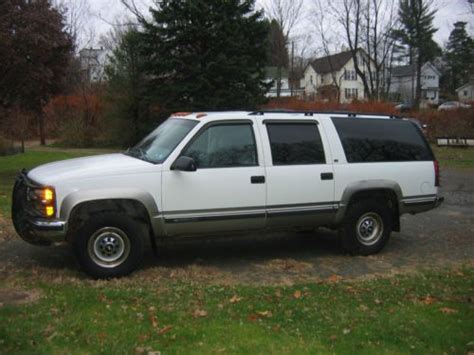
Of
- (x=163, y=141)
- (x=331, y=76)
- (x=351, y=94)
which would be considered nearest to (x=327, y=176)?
(x=163, y=141)

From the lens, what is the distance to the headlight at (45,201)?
6160 mm

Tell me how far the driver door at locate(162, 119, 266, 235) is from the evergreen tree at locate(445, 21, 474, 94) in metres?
75.0

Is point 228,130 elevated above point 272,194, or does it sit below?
above

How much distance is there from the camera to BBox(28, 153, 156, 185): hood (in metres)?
6.29

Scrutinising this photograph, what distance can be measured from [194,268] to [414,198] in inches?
127

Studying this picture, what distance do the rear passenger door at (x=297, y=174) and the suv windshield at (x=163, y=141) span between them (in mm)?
987

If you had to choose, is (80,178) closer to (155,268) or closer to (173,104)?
(155,268)

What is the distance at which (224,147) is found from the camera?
274 inches

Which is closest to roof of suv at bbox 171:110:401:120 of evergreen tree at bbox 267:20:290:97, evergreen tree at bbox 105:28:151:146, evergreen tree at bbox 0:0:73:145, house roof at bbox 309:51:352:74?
evergreen tree at bbox 0:0:73:145

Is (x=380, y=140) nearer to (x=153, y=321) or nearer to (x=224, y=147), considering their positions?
(x=224, y=147)

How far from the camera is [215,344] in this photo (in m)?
4.52

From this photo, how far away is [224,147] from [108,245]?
5.84 ft

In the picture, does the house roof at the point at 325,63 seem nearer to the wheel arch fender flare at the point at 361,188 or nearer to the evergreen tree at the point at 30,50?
the evergreen tree at the point at 30,50

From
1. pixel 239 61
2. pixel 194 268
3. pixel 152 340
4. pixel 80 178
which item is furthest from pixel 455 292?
pixel 239 61
